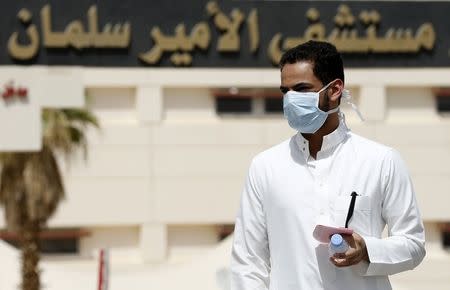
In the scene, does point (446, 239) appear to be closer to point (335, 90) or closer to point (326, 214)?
point (335, 90)

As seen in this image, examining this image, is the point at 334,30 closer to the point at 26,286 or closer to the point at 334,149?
the point at 26,286

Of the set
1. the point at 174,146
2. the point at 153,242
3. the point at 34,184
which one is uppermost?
the point at 34,184

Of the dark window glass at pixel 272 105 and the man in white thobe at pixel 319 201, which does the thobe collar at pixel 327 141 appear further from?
the dark window glass at pixel 272 105

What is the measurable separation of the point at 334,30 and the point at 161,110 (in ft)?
16.5

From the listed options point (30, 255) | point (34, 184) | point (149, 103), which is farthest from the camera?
point (149, 103)

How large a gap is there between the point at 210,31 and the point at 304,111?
1121 inches

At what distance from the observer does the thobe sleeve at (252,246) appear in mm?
4406

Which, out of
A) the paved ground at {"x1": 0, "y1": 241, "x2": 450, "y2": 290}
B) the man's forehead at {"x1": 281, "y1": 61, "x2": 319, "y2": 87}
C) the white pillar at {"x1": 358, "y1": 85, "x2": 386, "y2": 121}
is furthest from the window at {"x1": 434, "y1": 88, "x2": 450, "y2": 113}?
the man's forehead at {"x1": 281, "y1": 61, "x2": 319, "y2": 87}

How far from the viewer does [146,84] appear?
31859 millimetres

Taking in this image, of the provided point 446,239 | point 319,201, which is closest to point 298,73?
point 319,201

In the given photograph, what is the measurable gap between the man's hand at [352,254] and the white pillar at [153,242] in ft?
91.2

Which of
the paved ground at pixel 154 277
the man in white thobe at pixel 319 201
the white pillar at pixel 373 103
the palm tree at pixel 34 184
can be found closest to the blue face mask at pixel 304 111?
the man in white thobe at pixel 319 201

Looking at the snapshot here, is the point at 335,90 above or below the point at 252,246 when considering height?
above

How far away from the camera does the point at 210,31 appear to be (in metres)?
32.6
